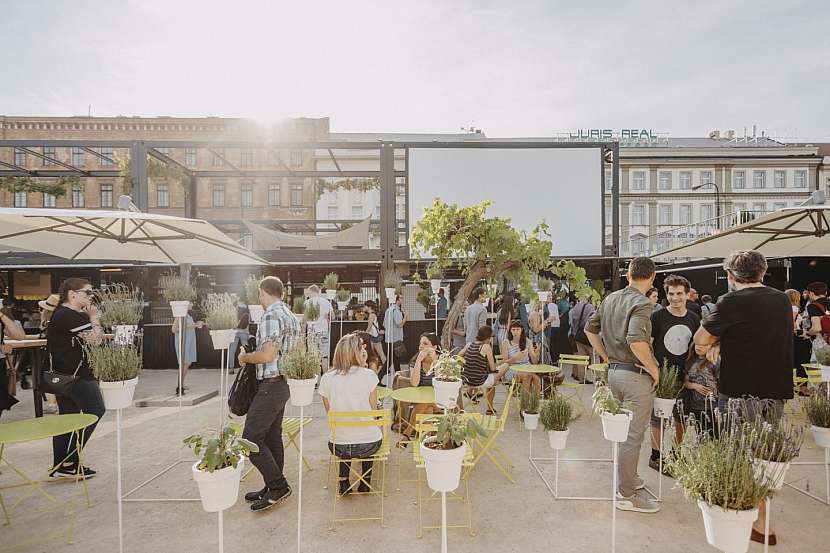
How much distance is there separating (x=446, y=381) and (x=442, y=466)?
173cm

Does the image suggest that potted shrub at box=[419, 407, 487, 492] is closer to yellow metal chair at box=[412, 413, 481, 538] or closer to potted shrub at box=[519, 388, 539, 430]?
yellow metal chair at box=[412, 413, 481, 538]

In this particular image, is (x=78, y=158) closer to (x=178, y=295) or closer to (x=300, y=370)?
(x=178, y=295)

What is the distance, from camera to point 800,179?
38.9 meters

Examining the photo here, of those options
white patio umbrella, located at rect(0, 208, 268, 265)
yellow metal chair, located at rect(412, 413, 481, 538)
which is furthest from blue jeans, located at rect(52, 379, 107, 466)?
yellow metal chair, located at rect(412, 413, 481, 538)

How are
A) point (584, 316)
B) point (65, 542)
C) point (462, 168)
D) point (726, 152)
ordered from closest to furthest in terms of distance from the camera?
point (65, 542)
point (584, 316)
point (462, 168)
point (726, 152)

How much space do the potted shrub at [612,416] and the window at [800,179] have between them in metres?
48.5

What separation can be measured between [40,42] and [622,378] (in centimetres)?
943

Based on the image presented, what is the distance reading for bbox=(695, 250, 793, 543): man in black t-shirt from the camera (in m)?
2.92

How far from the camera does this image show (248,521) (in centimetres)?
344

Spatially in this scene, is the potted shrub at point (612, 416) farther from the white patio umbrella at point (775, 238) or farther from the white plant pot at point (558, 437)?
the white patio umbrella at point (775, 238)

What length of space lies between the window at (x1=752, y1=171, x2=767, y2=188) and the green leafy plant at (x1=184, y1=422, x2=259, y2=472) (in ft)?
160

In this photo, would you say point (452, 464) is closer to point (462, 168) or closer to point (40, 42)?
point (40, 42)

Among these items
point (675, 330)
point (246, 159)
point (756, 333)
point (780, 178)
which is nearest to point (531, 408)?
point (675, 330)

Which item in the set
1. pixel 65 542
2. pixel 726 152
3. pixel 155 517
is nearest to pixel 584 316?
pixel 155 517
